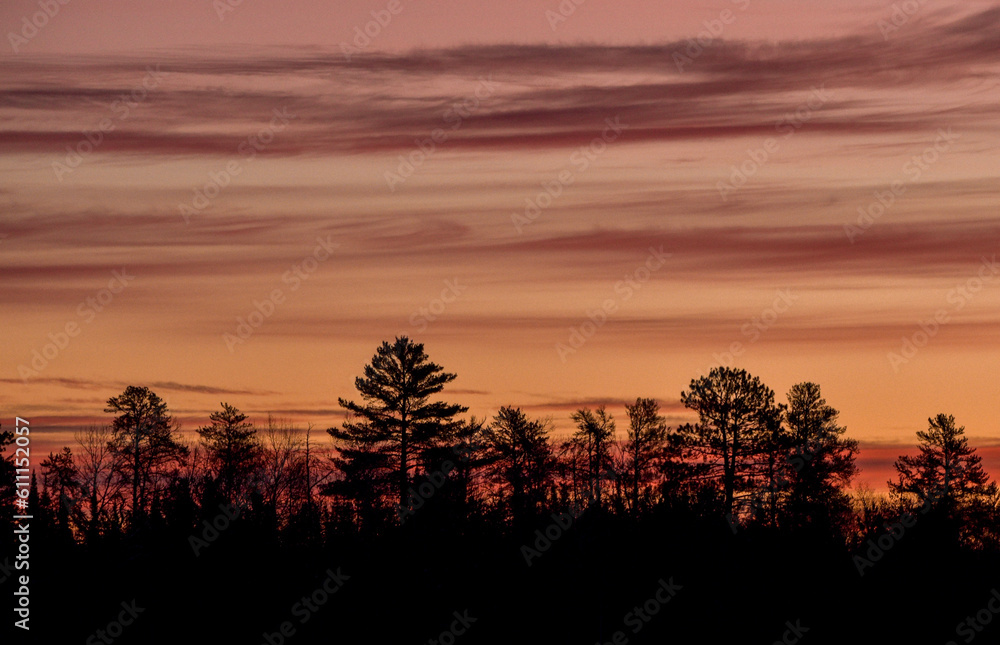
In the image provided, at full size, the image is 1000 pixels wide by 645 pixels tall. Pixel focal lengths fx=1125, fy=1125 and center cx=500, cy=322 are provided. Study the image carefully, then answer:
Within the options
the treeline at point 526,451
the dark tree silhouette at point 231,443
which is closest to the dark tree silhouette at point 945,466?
the treeline at point 526,451

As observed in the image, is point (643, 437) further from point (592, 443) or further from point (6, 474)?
point (6, 474)

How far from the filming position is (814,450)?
5291 cm

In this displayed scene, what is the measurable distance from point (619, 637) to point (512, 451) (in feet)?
127

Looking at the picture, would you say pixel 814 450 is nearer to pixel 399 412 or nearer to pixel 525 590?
pixel 399 412

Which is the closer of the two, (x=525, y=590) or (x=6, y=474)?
(x=525, y=590)

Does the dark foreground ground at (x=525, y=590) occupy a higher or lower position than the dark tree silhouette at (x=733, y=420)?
lower

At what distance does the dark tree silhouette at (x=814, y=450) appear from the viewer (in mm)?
51438

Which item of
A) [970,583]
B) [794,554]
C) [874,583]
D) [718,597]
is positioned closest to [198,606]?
[718,597]

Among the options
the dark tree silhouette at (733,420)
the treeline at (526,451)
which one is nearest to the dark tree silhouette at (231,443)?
the treeline at (526,451)

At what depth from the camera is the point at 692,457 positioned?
51.6m

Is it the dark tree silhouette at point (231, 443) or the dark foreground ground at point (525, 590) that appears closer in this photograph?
the dark foreground ground at point (525, 590)

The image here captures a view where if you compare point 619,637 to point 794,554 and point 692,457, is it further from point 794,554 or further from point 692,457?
point 692,457

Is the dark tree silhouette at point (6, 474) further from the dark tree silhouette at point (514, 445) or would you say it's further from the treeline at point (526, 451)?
the dark tree silhouette at point (514, 445)

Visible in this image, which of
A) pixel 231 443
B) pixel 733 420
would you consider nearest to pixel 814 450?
pixel 733 420
